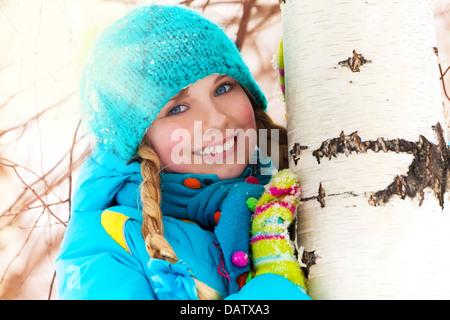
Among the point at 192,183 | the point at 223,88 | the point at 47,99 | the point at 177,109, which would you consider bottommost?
the point at 192,183

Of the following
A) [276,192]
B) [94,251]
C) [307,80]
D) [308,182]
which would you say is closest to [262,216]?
[276,192]

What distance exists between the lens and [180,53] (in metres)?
1.58

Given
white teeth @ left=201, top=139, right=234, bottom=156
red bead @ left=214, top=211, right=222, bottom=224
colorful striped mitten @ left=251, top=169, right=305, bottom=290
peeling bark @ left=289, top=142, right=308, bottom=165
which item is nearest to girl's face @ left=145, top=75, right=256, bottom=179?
white teeth @ left=201, top=139, right=234, bottom=156

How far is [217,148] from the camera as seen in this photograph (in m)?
1.64

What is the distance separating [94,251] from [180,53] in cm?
67

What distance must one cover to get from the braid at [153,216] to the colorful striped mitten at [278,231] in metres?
0.15

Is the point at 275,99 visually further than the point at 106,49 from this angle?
Yes

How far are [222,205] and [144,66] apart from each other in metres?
0.51

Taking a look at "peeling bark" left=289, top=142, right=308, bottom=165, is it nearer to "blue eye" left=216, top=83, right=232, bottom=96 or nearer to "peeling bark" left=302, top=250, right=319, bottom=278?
"peeling bark" left=302, top=250, right=319, bottom=278

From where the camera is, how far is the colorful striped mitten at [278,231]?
3.60 feet

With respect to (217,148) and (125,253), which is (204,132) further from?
(125,253)

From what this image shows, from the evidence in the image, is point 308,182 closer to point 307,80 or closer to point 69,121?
point 307,80

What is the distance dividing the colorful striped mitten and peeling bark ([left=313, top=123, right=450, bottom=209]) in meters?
0.14

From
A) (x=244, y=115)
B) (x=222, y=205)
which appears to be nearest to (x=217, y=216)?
(x=222, y=205)
